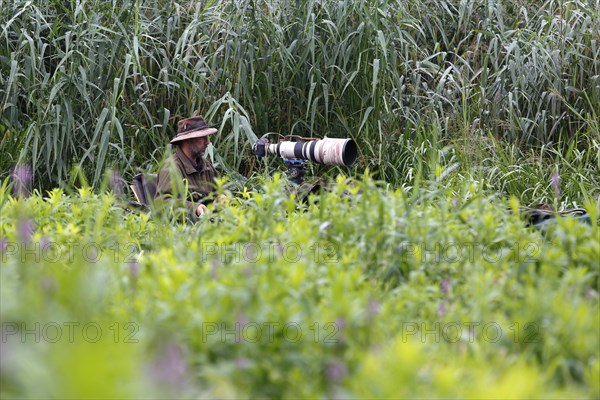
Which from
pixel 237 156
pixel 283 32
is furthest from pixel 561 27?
pixel 237 156

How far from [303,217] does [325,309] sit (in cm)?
91

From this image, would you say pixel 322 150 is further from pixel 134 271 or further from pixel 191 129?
pixel 134 271

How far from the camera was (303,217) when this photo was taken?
2908 mm

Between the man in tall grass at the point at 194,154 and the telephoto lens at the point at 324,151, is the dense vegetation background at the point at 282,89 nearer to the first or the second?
the man in tall grass at the point at 194,154

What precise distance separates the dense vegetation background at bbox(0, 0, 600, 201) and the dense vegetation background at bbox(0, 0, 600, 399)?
22 mm

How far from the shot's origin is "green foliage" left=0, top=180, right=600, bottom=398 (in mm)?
1604

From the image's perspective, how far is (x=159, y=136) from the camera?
19.3 ft
